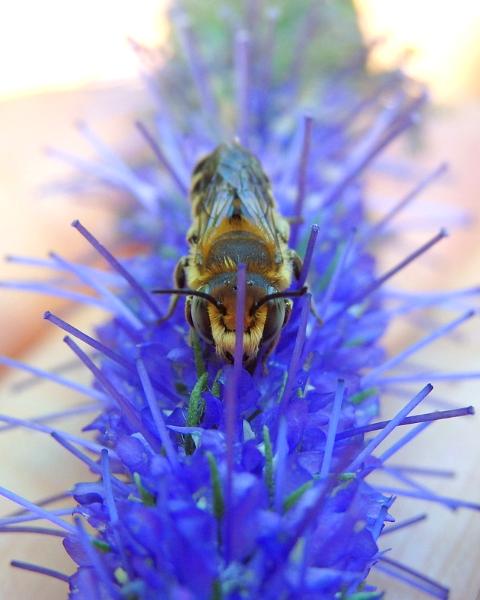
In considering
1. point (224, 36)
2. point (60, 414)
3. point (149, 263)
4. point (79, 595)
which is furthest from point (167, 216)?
point (79, 595)

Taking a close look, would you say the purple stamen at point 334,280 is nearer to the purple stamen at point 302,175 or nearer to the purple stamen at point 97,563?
the purple stamen at point 302,175

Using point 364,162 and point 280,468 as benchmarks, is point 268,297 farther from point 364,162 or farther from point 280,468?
point 364,162

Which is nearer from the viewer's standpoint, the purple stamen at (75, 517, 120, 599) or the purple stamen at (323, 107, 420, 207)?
the purple stamen at (75, 517, 120, 599)

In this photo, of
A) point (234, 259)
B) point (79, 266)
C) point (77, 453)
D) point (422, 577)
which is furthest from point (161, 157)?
point (422, 577)

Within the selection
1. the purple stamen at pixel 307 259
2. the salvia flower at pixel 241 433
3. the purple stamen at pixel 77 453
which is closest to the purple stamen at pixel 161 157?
the salvia flower at pixel 241 433

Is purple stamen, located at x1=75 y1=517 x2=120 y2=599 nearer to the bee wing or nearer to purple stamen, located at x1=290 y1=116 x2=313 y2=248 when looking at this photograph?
the bee wing

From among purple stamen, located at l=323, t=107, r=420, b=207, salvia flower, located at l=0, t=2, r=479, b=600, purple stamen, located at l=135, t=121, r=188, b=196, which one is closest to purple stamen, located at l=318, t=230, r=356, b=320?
salvia flower, located at l=0, t=2, r=479, b=600
